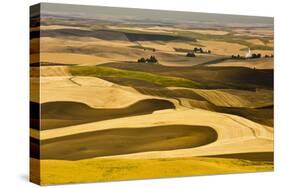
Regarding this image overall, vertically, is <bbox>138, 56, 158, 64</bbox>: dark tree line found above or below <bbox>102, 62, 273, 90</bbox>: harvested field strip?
above

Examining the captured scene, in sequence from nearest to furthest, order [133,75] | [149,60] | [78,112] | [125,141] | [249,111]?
1. [78,112]
2. [125,141]
3. [133,75]
4. [149,60]
5. [249,111]

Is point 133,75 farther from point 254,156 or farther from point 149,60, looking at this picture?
point 254,156

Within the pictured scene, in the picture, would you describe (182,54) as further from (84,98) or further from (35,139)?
(35,139)

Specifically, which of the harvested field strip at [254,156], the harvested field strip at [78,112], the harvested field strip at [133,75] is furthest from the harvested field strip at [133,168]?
the harvested field strip at [133,75]

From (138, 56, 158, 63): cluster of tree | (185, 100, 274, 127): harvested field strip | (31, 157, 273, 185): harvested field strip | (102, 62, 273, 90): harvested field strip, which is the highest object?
(138, 56, 158, 63): cluster of tree

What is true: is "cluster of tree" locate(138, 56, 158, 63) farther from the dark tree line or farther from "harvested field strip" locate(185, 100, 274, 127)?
"harvested field strip" locate(185, 100, 274, 127)

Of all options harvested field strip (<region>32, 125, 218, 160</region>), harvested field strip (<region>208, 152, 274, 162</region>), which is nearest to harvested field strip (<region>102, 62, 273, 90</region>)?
harvested field strip (<region>32, 125, 218, 160</region>)

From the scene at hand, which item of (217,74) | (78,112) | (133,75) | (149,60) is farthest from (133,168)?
(217,74)
